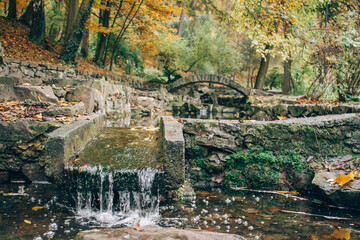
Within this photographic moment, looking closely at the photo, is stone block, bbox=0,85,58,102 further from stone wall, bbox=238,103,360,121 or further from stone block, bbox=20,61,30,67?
stone block, bbox=20,61,30,67

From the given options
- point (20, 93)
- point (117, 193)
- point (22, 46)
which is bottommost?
point (117, 193)

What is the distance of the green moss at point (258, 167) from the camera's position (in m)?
4.56

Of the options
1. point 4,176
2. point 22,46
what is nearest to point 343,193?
point 4,176

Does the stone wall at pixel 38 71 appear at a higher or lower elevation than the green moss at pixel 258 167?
higher

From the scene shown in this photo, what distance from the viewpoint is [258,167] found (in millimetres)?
4594

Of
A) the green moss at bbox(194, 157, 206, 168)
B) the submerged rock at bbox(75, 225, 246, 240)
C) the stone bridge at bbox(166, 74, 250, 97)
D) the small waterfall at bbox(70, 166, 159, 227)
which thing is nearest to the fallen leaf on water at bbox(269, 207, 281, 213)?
the green moss at bbox(194, 157, 206, 168)

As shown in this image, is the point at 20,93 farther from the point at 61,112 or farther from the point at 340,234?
the point at 340,234

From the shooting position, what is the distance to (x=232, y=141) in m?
4.64

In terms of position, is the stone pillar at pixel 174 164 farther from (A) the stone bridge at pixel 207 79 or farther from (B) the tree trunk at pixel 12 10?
(A) the stone bridge at pixel 207 79

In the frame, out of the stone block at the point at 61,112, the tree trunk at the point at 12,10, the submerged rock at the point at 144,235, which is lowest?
the submerged rock at the point at 144,235

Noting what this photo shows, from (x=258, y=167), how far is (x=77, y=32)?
1172 cm

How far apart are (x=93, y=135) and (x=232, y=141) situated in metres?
2.53

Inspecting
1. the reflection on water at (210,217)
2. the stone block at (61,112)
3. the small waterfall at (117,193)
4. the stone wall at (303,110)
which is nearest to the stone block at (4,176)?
the reflection on water at (210,217)

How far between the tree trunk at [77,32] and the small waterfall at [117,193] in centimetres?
1149
